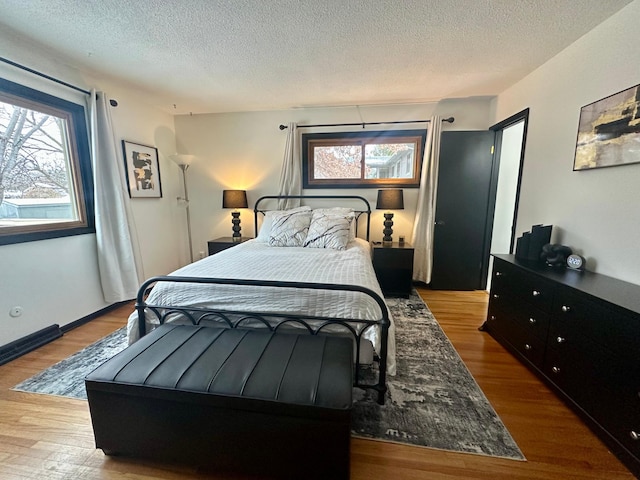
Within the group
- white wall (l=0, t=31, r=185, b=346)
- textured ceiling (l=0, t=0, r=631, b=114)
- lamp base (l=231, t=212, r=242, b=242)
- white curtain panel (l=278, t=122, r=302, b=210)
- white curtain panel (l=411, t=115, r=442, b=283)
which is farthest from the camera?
lamp base (l=231, t=212, r=242, b=242)

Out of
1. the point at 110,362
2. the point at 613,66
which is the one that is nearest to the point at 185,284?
the point at 110,362

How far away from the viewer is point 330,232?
282 centimetres

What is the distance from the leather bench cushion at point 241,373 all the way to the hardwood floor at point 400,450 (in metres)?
0.41

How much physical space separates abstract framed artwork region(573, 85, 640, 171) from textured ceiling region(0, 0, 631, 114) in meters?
0.57

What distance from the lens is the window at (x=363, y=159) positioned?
3.37m

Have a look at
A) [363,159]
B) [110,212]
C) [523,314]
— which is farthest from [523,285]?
[110,212]

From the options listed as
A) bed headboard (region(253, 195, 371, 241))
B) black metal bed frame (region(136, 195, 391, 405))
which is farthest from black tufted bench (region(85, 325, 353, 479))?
bed headboard (region(253, 195, 371, 241))

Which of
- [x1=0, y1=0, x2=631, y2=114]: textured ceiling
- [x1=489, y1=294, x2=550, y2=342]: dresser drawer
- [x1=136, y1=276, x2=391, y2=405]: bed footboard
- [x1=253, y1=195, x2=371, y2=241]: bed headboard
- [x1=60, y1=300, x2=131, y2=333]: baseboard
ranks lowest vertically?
[x1=60, y1=300, x2=131, y2=333]: baseboard

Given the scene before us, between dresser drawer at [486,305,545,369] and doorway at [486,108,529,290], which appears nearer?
dresser drawer at [486,305,545,369]

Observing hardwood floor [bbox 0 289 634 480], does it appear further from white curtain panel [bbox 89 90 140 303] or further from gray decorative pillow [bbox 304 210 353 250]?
gray decorative pillow [bbox 304 210 353 250]

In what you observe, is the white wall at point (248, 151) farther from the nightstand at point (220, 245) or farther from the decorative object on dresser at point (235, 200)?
the nightstand at point (220, 245)

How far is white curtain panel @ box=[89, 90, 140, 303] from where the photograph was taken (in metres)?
2.53

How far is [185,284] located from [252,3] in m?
1.76

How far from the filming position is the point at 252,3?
1.59 metres
